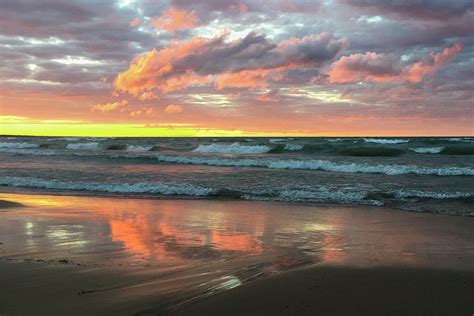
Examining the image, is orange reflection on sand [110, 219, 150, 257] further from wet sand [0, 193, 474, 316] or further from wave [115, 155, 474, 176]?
wave [115, 155, 474, 176]

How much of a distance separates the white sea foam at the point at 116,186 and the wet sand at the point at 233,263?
4.33 meters

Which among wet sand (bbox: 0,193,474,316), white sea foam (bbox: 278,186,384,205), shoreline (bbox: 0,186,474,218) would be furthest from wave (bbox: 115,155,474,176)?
wet sand (bbox: 0,193,474,316)

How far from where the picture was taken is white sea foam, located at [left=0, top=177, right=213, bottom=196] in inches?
564

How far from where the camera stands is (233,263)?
5.77 m

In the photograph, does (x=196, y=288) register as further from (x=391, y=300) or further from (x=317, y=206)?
(x=317, y=206)

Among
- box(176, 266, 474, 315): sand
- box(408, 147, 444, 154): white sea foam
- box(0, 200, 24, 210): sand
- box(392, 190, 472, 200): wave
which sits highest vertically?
box(408, 147, 444, 154): white sea foam

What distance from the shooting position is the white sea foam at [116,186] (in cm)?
1433

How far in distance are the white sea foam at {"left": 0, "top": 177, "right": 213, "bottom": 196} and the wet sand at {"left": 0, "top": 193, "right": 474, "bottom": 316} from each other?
4.33 metres

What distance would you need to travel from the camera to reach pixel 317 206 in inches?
444

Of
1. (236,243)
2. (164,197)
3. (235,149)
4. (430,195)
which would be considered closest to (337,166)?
(430,195)

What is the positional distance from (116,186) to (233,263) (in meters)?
10.4

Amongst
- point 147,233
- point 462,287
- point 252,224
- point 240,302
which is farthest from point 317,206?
point 240,302

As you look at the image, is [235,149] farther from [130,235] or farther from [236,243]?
[236,243]

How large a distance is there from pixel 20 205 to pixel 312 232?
25.1 ft
